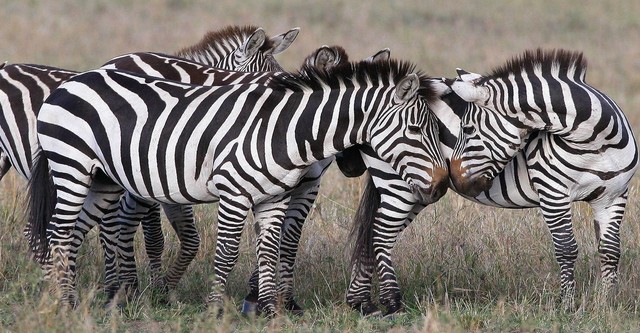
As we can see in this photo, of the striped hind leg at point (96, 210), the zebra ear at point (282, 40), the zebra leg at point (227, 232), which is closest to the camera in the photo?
the zebra leg at point (227, 232)

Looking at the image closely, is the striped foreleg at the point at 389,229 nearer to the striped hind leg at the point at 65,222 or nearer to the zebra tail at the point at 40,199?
the striped hind leg at the point at 65,222

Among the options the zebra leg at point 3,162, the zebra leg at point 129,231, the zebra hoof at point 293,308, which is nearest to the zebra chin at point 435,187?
the zebra hoof at point 293,308

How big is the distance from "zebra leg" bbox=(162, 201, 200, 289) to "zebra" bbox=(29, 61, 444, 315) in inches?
34.7

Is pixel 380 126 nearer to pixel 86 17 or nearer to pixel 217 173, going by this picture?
pixel 217 173

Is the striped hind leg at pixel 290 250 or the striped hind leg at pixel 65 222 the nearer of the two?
the striped hind leg at pixel 65 222

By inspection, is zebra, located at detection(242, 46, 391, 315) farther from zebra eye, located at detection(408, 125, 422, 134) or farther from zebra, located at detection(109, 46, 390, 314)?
zebra eye, located at detection(408, 125, 422, 134)

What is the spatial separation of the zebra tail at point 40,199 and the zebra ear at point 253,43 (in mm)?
2153

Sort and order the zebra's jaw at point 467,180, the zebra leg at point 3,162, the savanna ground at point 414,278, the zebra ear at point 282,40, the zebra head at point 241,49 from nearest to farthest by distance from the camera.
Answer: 1. the savanna ground at point 414,278
2. the zebra's jaw at point 467,180
3. the zebra leg at point 3,162
4. the zebra head at point 241,49
5. the zebra ear at point 282,40

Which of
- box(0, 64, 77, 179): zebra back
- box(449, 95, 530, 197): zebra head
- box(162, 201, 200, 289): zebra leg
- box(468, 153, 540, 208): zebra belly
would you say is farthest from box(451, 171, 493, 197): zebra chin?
box(0, 64, 77, 179): zebra back

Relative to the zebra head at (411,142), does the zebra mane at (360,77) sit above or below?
above

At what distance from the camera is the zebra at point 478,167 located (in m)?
6.27

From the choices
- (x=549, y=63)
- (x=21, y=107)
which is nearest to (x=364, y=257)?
(x=549, y=63)

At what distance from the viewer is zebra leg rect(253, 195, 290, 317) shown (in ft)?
20.8

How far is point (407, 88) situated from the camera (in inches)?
236
